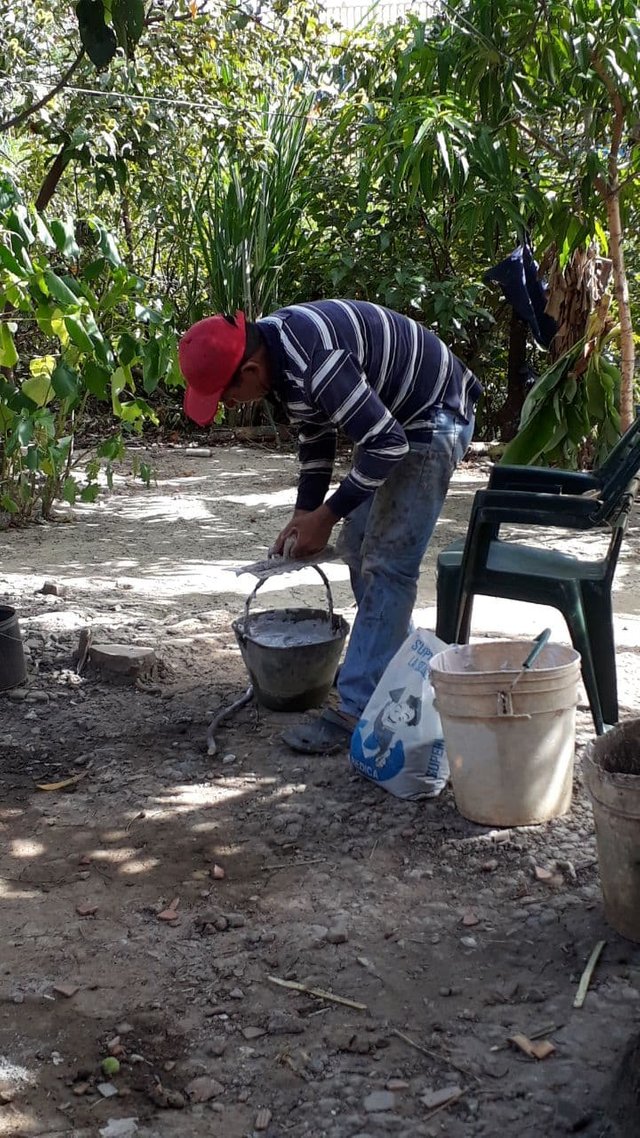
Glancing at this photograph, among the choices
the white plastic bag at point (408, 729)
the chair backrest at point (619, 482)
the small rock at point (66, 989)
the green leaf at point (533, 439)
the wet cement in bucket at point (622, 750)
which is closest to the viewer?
the small rock at point (66, 989)

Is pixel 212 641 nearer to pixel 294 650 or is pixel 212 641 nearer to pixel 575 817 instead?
pixel 294 650

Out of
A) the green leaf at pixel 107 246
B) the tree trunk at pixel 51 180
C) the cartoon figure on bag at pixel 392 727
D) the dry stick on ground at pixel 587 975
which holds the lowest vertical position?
the dry stick on ground at pixel 587 975

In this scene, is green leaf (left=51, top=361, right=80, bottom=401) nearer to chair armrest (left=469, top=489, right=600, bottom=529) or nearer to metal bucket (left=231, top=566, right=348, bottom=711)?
metal bucket (left=231, top=566, right=348, bottom=711)

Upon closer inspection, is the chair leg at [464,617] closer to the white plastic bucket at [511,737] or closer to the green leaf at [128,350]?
the white plastic bucket at [511,737]

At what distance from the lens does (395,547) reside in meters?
3.54

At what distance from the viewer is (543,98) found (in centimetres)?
495

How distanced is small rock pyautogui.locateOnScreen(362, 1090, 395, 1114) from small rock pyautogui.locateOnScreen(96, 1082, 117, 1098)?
500 mm

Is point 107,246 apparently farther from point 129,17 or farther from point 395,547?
point 129,17

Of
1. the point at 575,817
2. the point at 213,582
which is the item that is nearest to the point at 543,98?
the point at 213,582

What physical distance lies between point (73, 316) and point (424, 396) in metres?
1.36

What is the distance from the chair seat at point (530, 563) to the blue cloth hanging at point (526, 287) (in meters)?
4.54

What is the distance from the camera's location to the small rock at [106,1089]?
214 cm

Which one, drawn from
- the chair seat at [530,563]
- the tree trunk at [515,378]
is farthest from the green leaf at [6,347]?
the tree trunk at [515,378]

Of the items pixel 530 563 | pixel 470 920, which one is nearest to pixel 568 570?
pixel 530 563
